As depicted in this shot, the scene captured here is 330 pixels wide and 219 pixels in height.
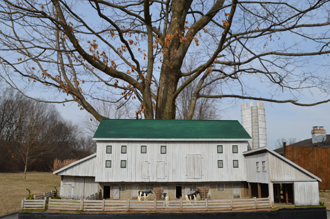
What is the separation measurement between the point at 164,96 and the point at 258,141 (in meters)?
30.3

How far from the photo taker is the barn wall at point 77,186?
2258 centimetres

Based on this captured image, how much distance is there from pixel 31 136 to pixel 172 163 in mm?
50726

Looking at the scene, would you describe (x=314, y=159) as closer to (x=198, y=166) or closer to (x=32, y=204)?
(x=198, y=166)

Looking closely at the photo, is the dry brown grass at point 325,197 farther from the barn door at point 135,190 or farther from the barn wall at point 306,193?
the barn door at point 135,190

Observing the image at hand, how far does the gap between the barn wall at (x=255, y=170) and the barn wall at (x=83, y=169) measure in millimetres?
11323

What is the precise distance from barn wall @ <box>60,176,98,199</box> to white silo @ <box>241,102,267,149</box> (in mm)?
29932

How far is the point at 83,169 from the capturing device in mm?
21672

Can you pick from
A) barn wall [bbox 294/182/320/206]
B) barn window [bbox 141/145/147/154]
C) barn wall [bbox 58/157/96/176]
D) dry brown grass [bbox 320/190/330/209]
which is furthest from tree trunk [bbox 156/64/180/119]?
dry brown grass [bbox 320/190/330/209]

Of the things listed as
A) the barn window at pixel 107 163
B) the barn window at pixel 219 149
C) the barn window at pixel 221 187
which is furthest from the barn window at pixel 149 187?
the barn window at pixel 219 149

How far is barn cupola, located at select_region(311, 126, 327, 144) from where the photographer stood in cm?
3447

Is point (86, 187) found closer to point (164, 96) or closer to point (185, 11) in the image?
point (164, 96)

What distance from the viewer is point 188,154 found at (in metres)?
21.4

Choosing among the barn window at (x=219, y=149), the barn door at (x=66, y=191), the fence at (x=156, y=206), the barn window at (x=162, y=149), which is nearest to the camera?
the fence at (x=156, y=206)

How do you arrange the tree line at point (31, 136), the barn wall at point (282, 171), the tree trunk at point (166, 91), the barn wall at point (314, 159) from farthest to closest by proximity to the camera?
1. the tree line at point (31, 136)
2. the barn wall at point (314, 159)
3. the tree trunk at point (166, 91)
4. the barn wall at point (282, 171)
